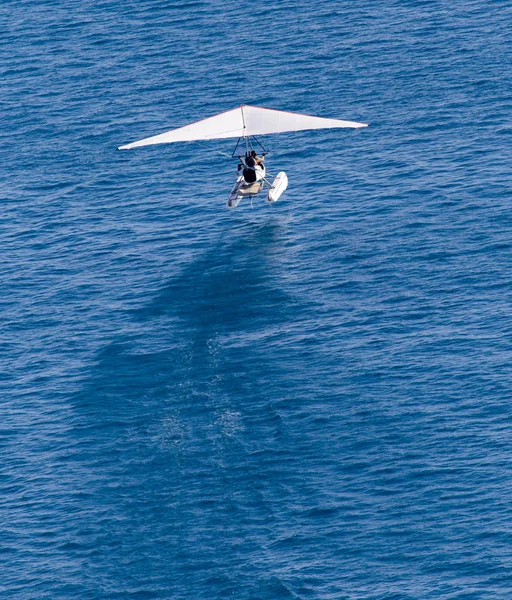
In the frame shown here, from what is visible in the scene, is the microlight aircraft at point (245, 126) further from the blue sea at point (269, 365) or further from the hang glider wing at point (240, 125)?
the blue sea at point (269, 365)

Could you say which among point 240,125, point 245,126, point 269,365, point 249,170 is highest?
point 240,125

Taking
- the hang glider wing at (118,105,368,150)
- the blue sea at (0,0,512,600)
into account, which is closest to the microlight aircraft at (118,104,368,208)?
the hang glider wing at (118,105,368,150)

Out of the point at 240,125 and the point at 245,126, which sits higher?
the point at 240,125

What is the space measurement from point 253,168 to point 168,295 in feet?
58.1

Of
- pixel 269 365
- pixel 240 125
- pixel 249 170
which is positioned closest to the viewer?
pixel 269 365

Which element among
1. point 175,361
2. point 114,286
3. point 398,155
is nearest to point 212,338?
point 175,361

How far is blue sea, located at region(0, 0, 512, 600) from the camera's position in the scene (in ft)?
409

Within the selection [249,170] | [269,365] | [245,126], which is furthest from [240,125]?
[269,365]

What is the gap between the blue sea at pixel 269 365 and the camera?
125 m

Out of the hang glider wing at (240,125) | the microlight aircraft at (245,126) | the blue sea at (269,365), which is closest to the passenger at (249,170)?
the microlight aircraft at (245,126)

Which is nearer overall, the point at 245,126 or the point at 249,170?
the point at 245,126

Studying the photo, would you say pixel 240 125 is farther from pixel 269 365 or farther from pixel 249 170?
pixel 269 365

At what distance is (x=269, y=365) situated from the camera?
14775cm

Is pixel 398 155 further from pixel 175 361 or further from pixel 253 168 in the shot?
pixel 175 361
